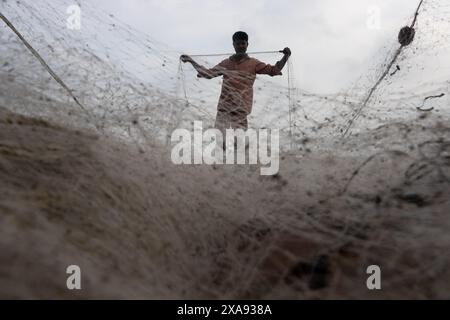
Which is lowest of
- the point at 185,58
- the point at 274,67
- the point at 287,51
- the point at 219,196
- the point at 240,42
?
the point at 219,196

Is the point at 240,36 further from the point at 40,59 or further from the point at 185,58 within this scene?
the point at 40,59

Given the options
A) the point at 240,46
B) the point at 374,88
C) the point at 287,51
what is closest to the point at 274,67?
the point at 287,51

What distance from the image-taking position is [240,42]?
5410mm

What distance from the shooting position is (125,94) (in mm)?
3270

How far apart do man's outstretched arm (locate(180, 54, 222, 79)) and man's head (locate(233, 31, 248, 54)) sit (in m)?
1.19

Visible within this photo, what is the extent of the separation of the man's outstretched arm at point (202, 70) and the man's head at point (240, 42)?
46.7 inches

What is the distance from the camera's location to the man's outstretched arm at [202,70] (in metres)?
4.02

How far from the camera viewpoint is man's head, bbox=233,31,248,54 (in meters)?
5.40

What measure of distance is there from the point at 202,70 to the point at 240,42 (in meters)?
1.37

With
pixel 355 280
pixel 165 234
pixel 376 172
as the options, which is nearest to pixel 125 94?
pixel 165 234

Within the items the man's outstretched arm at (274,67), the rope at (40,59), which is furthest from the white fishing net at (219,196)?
the man's outstretched arm at (274,67)

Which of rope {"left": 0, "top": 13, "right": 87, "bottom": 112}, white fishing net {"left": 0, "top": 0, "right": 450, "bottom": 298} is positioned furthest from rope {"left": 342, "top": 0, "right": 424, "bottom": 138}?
rope {"left": 0, "top": 13, "right": 87, "bottom": 112}

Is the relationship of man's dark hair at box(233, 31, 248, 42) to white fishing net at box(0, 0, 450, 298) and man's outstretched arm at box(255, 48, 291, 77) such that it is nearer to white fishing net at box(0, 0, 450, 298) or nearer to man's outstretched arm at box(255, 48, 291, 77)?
man's outstretched arm at box(255, 48, 291, 77)

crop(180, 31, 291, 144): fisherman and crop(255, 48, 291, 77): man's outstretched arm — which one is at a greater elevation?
crop(255, 48, 291, 77): man's outstretched arm
